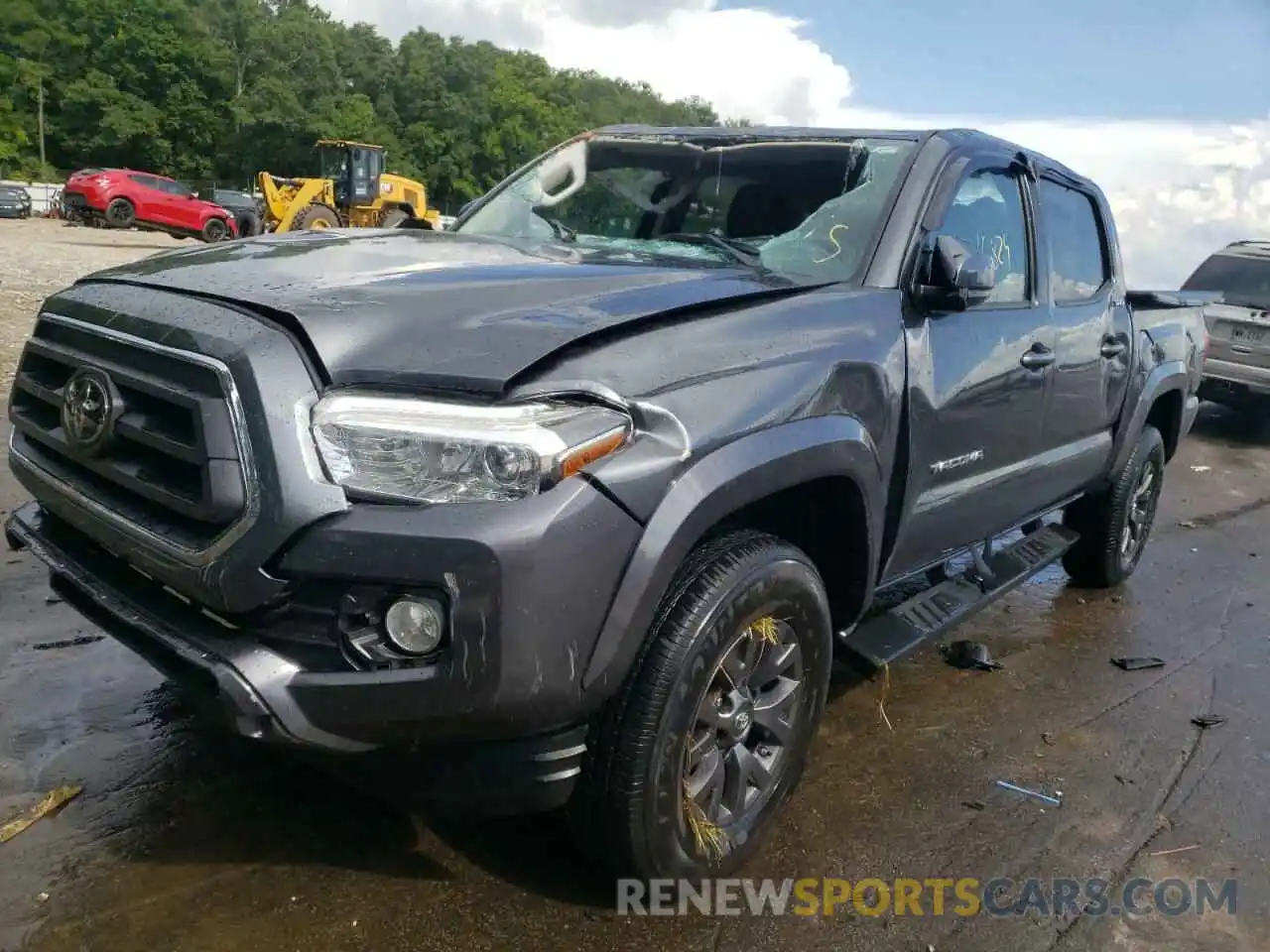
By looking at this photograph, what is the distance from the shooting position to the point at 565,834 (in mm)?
2857

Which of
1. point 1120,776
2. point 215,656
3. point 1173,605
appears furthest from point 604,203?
point 1173,605

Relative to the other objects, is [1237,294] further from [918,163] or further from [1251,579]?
[918,163]

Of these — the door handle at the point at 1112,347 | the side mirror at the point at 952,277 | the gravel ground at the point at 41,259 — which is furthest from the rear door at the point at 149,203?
the side mirror at the point at 952,277

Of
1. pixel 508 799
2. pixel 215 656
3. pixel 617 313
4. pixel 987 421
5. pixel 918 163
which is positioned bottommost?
pixel 508 799

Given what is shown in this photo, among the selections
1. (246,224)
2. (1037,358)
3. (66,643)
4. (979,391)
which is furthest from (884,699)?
(246,224)

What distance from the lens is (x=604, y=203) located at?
3.81m

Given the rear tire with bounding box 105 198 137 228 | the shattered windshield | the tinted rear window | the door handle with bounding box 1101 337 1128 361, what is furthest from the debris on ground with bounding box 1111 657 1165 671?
the rear tire with bounding box 105 198 137 228

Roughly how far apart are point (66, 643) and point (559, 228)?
235 cm

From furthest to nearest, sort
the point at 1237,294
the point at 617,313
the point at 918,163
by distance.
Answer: the point at 1237,294
the point at 918,163
the point at 617,313

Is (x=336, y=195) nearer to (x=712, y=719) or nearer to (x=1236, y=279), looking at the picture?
(x=1236, y=279)

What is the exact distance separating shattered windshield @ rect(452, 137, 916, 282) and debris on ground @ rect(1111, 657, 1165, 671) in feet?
8.03

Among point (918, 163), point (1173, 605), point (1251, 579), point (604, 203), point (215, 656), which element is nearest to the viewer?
point (215, 656)

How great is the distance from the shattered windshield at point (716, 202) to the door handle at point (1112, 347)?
1.59 metres

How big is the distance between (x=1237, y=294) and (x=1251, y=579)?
610 centimetres
